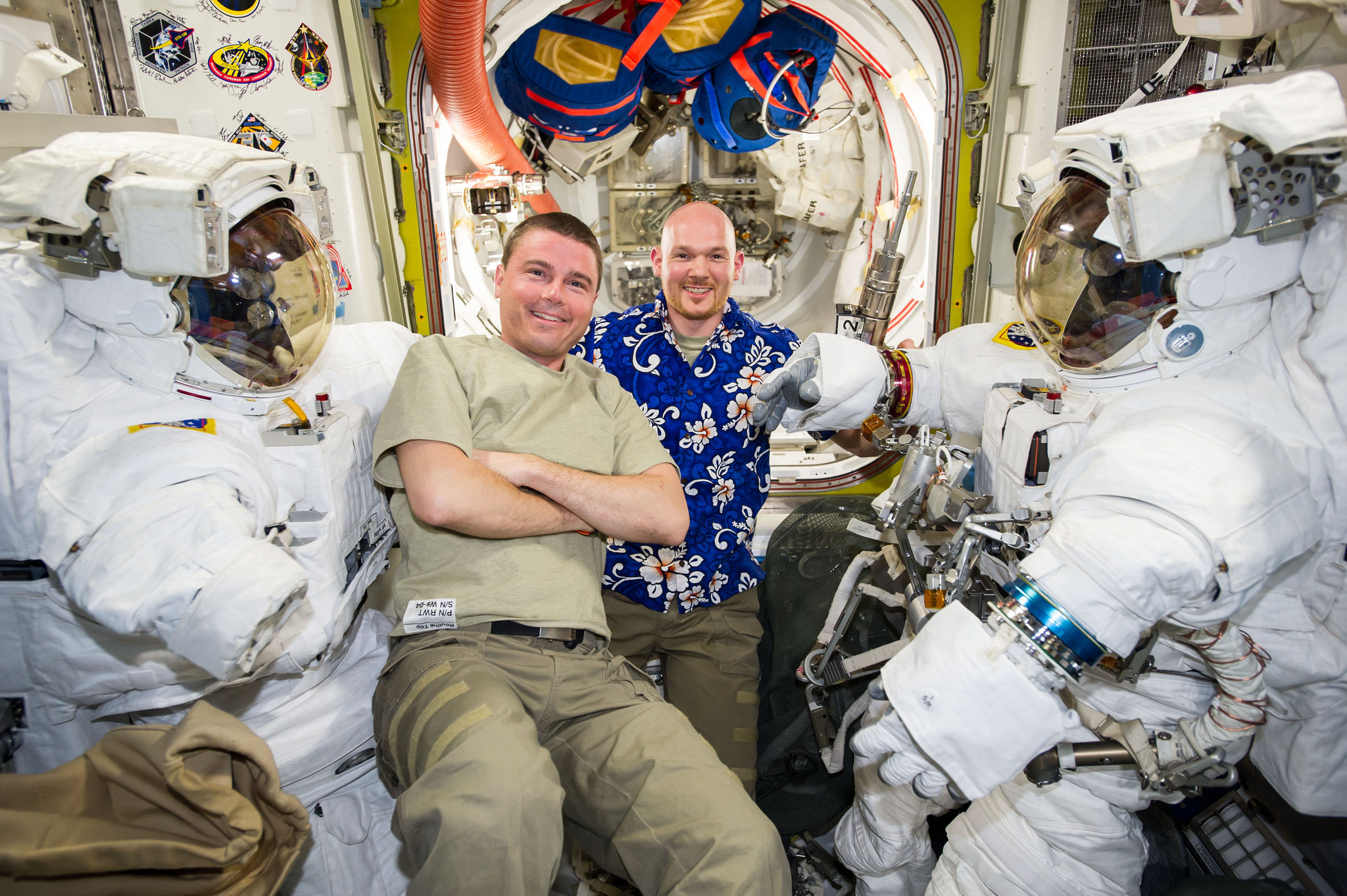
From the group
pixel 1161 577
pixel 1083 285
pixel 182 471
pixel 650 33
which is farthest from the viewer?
pixel 650 33

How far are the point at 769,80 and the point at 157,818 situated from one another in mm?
3469

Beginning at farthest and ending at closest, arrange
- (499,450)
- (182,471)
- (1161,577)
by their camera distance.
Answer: (499,450) → (182,471) → (1161,577)

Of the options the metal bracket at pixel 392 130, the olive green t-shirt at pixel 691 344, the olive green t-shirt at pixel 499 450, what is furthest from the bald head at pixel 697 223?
the metal bracket at pixel 392 130

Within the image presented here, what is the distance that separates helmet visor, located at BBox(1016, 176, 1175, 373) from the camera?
1406 millimetres

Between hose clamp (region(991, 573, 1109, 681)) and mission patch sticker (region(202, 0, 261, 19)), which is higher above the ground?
mission patch sticker (region(202, 0, 261, 19))

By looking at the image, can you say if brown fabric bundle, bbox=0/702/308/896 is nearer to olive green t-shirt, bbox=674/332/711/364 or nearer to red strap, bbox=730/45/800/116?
olive green t-shirt, bbox=674/332/711/364

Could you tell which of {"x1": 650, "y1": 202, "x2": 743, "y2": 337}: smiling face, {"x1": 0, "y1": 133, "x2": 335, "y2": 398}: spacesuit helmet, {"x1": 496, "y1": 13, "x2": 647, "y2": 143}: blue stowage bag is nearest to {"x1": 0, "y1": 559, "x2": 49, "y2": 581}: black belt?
{"x1": 0, "y1": 133, "x2": 335, "y2": 398}: spacesuit helmet

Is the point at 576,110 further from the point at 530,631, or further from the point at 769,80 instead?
the point at 530,631

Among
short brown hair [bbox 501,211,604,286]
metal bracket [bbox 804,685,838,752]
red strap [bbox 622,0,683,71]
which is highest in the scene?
red strap [bbox 622,0,683,71]

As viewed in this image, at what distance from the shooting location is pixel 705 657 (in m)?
2.38

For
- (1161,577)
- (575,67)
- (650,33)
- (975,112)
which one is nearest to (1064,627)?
(1161,577)

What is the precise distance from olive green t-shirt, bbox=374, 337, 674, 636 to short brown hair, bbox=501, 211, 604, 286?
0.89ft

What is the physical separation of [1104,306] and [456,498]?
1349mm

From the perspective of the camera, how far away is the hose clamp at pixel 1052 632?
1.17 meters
